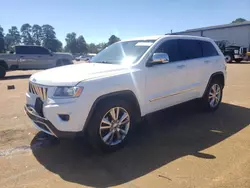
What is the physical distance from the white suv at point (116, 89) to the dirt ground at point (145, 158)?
16.2 inches

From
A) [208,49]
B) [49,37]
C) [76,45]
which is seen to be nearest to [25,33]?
[49,37]

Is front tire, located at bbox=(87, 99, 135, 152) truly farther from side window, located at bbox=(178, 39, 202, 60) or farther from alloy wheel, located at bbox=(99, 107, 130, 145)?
side window, located at bbox=(178, 39, 202, 60)

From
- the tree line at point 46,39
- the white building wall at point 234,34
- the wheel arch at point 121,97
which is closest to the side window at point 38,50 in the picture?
the wheel arch at point 121,97

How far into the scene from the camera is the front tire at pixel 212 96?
5.75 m

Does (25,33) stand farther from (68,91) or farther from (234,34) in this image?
(68,91)

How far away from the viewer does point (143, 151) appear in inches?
151

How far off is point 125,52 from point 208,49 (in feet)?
7.72

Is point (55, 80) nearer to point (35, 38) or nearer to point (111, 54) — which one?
point (111, 54)

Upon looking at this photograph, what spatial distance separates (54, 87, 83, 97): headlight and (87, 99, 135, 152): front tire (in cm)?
39

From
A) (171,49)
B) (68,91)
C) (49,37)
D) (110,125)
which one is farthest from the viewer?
(49,37)

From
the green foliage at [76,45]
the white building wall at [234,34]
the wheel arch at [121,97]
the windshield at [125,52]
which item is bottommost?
the wheel arch at [121,97]

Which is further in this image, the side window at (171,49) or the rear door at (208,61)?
the rear door at (208,61)

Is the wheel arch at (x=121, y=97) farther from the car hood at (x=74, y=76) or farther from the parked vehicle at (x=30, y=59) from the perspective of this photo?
the parked vehicle at (x=30, y=59)

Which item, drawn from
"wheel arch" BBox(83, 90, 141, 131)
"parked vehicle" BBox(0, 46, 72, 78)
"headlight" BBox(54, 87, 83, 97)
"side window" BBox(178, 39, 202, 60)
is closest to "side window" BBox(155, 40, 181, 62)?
"side window" BBox(178, 39, 202, 60)
